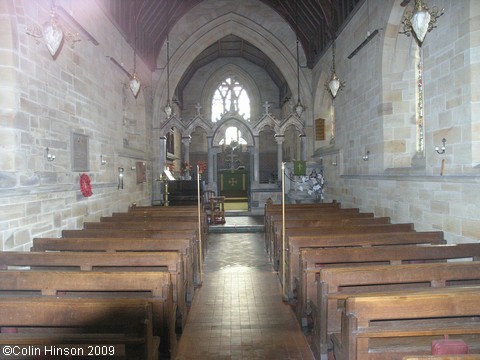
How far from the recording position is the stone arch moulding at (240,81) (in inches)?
788

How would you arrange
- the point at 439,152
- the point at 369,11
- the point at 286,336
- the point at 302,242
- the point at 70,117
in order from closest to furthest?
the point at 286,336 < the point at 302,242 < the point at 439,152 < the point at 70,117 < the point at 369,11

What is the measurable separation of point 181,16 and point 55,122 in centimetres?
825

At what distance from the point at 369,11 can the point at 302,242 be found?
542 centimetres

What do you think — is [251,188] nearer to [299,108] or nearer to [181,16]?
[299,108]

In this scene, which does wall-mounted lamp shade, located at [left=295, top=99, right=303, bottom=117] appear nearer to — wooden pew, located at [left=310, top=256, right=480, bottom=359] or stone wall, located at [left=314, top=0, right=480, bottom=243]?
stone wall, located at [left=314, top=0, right=480, bottom=243]

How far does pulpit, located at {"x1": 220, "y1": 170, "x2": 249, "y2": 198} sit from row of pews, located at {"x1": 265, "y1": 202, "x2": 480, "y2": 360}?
30.4 feet

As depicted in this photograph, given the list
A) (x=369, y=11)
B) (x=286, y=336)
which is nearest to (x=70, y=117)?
(x=286, y=336)

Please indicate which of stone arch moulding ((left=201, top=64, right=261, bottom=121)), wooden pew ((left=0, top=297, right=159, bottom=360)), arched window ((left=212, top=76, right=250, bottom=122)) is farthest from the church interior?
arched window ((left=212, top=76, right=250, bottom=122))

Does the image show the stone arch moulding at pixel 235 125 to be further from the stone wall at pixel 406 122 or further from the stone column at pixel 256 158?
the stone wall at pixel 406 122

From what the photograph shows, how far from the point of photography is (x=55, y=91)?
221 inches

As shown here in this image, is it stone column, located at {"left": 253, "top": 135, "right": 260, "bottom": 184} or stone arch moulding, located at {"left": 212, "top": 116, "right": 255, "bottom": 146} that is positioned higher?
stone arch moulding, located at {"left": 212, "top": 116, "right": 255, "bottom": 146}

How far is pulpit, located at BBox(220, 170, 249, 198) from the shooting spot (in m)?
14.2

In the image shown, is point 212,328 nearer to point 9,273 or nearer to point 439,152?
point 9,273

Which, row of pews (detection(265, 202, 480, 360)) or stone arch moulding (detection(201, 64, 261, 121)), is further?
stone arch moulding (detection(201, 64, 261, 121))
